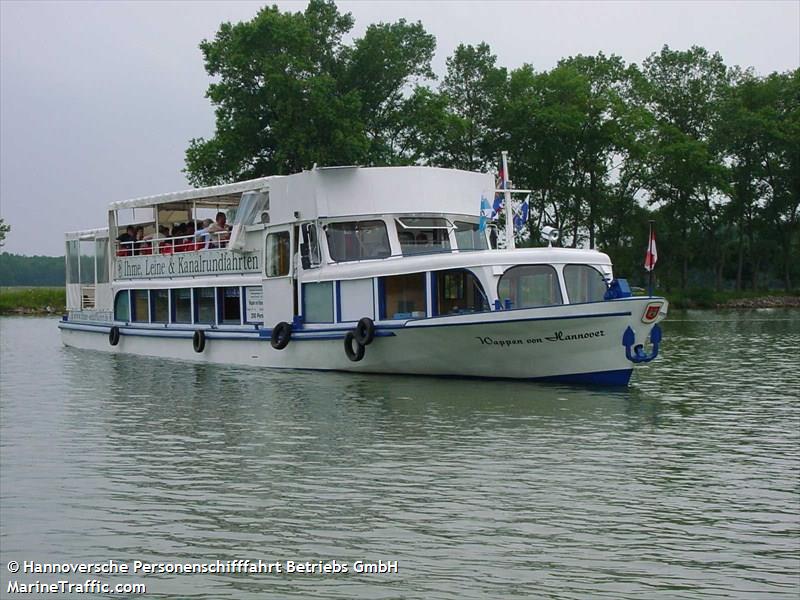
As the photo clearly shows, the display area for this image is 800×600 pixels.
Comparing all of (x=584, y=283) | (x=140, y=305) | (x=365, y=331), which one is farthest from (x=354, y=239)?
(x=140, y=305)

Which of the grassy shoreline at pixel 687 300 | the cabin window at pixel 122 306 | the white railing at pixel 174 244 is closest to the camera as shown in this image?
the white railing at pixel 174 244

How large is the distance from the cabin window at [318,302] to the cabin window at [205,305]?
4.20 m

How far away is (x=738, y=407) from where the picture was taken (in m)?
21.0

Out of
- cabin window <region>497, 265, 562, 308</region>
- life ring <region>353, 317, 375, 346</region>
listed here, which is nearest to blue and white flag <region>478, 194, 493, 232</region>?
cabin window <region>497, 265, 562, 308</region>

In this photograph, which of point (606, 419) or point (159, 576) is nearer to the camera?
point (159, 576)

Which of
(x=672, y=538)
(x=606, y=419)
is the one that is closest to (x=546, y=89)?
(x=606, y=419)

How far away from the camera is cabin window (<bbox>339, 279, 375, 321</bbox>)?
2502 cm

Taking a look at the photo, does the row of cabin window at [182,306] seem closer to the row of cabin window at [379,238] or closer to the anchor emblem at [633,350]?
the row of cabin window at [379,238]

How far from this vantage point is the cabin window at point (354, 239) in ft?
85.3

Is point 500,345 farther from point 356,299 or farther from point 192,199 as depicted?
point 192,199

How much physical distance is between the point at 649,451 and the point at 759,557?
5469 millimetres

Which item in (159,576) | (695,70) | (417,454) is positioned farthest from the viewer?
(695,70)

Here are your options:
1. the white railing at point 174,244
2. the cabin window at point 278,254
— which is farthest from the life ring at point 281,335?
the white railing at point 174,244

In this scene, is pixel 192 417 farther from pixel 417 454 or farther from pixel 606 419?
pixel 606 419
